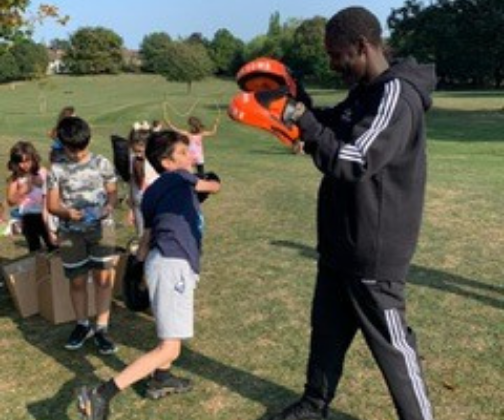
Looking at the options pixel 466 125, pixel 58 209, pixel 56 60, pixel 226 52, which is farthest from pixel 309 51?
pixel 58 209

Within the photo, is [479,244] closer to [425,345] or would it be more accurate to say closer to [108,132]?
[425,345]

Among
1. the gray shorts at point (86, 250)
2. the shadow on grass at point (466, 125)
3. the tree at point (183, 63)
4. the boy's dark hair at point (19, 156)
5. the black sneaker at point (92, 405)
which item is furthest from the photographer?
the tree at point (183, 63)

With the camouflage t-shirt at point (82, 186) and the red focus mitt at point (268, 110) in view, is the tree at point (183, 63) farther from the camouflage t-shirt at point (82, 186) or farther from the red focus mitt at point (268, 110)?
the red focus mitt at point (268, 110)

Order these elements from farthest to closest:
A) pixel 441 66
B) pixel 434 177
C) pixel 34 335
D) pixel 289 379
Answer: pixel 441 66
pixel 434 177
pixel 34 335
pixel 289 379

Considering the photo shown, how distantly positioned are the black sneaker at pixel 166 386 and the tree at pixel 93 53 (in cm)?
8293

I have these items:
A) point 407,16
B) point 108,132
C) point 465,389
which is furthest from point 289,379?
point 407,16

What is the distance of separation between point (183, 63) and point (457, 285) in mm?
51617

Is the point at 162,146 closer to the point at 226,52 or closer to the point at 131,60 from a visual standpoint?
the point at 226,52

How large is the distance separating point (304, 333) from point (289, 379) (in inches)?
32.0

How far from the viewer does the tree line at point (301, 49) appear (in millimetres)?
40188

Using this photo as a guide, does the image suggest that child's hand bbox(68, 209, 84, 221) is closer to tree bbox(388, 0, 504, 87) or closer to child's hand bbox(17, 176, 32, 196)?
child's hand bbox(17, 176, 32, 196)

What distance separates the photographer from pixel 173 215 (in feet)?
13.2

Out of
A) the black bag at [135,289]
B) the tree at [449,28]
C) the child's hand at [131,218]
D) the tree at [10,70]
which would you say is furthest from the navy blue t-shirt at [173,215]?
the tree at [10,70]

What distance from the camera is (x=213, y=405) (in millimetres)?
4281
